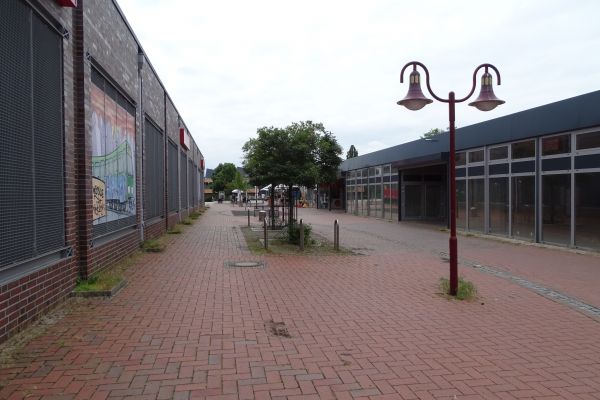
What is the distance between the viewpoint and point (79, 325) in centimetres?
572

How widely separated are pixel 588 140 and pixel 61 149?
42.7 ft

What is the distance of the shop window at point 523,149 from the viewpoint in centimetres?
1589

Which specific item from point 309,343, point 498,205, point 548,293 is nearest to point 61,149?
point 309,343

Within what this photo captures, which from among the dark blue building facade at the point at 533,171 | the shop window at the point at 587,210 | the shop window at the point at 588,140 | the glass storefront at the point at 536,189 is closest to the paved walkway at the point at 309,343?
the shop window at the point at 587,210

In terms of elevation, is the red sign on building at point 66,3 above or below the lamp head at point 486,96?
above

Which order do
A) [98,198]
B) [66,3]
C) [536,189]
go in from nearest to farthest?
[66,3]
[98,198]
[536,189]

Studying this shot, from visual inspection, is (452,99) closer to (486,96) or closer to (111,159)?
(486,96)

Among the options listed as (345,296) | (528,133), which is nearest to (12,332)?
(345,296)

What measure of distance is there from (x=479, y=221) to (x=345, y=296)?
1315cm

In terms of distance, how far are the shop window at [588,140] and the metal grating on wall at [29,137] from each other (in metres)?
12.9

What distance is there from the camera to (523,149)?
1636cm

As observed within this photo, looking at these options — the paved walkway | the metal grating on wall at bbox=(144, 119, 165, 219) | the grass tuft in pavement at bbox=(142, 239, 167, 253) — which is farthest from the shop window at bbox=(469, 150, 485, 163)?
the grass tuft in pavement at bbox=(142, 239, 167, 253)

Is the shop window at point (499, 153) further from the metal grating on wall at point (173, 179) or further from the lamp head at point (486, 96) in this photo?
the metal grating on wall at point (173, 179)

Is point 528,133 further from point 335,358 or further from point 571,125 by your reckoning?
point 335,358
